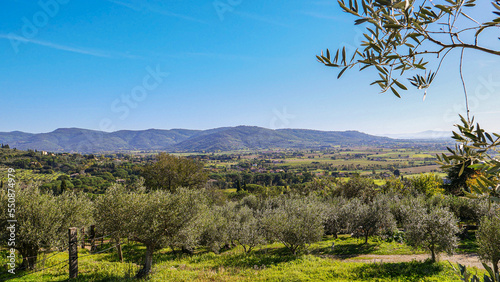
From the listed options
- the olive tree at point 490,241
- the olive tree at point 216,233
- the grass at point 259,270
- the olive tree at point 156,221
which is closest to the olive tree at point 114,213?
the olive tree at point 156,221

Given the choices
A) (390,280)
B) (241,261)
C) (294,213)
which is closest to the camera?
(390,280)

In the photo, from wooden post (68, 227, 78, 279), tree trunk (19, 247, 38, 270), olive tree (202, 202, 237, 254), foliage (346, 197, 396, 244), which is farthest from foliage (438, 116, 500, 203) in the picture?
foliage (346, 197, 396, 244)

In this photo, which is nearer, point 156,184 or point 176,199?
point 176,199

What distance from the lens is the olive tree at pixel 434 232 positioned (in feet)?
59.3

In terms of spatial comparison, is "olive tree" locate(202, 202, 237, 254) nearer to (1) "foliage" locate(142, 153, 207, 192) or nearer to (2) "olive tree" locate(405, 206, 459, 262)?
(1) "foliage" locate(142, 153, 207, 192)

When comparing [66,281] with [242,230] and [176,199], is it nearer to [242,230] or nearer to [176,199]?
[176,199]

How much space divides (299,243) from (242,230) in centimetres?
675

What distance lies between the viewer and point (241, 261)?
20906 mm

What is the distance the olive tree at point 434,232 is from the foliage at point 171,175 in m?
34.0

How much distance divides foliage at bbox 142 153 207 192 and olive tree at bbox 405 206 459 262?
3400cm

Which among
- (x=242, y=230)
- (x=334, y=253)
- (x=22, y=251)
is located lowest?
(x=334, y=253)

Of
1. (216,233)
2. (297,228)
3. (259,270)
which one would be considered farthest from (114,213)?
(297,228)

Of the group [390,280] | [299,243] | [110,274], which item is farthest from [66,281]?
[390,280]

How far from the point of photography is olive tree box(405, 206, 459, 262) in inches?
711
